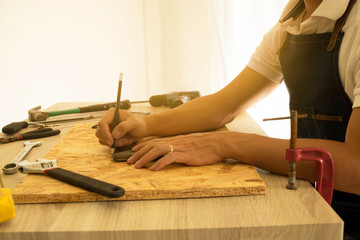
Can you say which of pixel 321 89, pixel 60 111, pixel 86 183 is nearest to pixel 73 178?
pixel 86 183

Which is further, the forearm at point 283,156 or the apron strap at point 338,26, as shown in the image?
the apron strap at point 338,26

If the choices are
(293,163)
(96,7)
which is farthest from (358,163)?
(96,7)

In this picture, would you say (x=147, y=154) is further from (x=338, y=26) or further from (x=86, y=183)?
(x=338, y=26)

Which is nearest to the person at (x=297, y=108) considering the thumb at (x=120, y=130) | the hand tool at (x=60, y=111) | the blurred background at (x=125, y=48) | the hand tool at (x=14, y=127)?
the thumb at (x=120, y=130)

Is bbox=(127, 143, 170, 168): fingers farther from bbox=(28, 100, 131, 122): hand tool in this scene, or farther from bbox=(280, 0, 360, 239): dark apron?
bbox=(28, 100, 131, 122): hand tool

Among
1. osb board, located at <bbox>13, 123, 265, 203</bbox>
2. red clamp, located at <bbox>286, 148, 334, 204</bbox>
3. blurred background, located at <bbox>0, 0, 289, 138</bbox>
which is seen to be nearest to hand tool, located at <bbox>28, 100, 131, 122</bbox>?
osb board, located at <bbox>13, 123, 265, 203</bbox>

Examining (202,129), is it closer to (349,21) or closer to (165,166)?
(165,166)

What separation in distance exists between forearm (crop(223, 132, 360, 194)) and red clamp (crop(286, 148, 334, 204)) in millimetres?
19

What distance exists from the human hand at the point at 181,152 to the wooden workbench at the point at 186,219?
137 mm

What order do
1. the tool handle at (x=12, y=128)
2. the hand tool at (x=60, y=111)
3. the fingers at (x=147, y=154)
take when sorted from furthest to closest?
the hand tool at (x=60, y=111), the tool handle at (x=12, y=128), the fingers at (x=147, y=154)

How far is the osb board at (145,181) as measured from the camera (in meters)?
0.70

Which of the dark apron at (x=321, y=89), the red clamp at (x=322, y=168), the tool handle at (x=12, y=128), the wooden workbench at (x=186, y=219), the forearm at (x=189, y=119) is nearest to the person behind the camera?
the wooden workbench at (x=186, y=219)

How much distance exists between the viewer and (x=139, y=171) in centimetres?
80

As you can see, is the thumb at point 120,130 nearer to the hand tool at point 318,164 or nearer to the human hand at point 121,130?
the human hand at point 121,130
